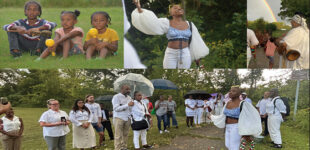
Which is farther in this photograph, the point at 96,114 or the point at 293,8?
the point at 293,8

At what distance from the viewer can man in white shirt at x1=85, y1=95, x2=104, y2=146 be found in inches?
256

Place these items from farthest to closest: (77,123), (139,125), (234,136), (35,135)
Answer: (35,135)
(139,125)
(77,123)
(234,136)

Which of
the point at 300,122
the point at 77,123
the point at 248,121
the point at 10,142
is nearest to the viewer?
the point at 248,121

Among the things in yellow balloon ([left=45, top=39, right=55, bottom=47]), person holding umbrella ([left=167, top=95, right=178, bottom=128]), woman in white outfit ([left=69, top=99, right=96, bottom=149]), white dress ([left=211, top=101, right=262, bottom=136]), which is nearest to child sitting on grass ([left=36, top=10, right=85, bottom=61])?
yellow balloon ([left=45, top=39, right=55, bottom=47])

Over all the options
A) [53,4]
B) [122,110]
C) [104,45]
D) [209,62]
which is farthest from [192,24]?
[53,4]

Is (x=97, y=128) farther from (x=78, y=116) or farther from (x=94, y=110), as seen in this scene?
(x=78, y=116)

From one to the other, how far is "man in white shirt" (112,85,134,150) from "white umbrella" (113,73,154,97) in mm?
511

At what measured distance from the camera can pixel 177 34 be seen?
6.86m

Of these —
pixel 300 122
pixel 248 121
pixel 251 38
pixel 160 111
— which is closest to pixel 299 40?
pixel 251 38

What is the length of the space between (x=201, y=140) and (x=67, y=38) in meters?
4.03

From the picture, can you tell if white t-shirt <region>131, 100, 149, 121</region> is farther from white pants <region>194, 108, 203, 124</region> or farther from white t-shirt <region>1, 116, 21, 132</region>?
white t-shirt <region>1, 116, 21, 132</region>

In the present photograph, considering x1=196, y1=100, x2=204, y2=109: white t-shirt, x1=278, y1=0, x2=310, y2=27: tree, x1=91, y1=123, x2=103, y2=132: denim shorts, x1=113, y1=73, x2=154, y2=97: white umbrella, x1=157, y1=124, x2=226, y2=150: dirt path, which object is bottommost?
x1=157, y1=124, x2=226, y2=150: dirt path

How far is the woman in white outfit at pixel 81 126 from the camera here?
6.03 meters

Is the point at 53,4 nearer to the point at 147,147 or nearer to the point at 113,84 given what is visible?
the point at 113,84
